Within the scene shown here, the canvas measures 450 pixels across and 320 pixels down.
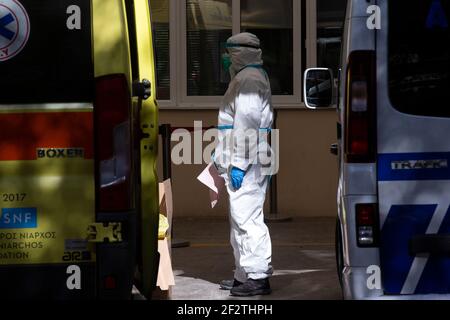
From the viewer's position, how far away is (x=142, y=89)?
5.54 metres

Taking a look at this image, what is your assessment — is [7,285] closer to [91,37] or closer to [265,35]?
[91,37]

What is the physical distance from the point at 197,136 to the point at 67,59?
6.68 meters

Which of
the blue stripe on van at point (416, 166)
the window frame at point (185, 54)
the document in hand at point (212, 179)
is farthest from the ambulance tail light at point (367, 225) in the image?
the window frame at point (185, 54)

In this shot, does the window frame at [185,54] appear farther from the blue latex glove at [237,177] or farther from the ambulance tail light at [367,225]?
the ambulance tail light at [367,225]

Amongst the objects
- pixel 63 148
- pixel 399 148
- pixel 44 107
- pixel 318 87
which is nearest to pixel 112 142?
pixel 63 148

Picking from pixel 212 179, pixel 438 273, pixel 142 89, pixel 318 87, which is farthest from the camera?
pixel 212 179

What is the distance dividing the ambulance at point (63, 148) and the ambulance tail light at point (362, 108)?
3.99ft

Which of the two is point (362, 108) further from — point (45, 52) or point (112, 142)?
point (45, 52)

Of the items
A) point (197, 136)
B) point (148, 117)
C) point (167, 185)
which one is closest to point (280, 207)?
point (197, 136)

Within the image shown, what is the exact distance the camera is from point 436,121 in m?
5.23

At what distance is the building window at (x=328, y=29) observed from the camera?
12305 millimetres

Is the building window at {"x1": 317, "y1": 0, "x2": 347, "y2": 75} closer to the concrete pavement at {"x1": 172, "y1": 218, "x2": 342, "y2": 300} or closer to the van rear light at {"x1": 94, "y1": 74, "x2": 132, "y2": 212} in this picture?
the concrete pavement at {"x1": 172, "y1": 218, "x2": 342, "y2": 300}

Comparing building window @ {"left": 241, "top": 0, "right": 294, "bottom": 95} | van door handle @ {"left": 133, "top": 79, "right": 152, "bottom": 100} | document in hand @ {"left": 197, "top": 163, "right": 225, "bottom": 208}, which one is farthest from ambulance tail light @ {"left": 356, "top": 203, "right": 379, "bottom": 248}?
building window @ {"left": 241, "top": 0, "right": 294, "bottom": 95}

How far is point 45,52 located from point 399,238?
2.09m
